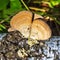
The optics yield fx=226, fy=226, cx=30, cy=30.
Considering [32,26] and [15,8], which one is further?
[15,8]

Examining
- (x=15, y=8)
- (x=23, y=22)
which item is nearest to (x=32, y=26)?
(x=23, y=22)

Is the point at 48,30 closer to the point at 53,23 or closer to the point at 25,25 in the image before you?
the point at 25,25

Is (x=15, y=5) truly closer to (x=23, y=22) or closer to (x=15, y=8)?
(x=15, y=8)

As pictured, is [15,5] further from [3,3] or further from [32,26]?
[32,26]

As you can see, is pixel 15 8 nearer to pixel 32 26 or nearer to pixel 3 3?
pixel 3 3

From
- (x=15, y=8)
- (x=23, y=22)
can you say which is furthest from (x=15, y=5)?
(x=23, y=22)

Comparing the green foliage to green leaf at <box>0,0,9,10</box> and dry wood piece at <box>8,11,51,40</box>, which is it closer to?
green leaf at <box>0,0,9,10</box>

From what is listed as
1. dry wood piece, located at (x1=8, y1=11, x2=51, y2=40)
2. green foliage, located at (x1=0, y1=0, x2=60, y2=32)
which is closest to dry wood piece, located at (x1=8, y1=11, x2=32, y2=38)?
dry wood piece, located at (x1=8, y1=11, x2=51, y2=40)

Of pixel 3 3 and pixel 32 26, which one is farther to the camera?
pixel 3 3

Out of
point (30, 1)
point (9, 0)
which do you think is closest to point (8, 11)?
point (9, 0)
